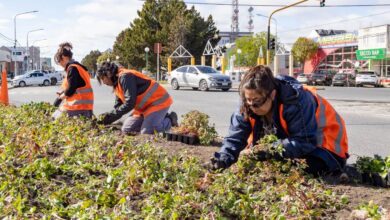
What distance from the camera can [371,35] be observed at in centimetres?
5656

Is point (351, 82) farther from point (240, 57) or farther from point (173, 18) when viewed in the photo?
point (240, 57)

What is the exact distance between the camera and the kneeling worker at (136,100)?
6.75 metres

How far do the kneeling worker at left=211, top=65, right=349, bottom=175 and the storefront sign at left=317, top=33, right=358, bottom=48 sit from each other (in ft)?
196

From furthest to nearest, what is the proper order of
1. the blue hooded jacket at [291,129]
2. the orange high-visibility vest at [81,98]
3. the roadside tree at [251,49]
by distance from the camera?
the roadside tree at [251,49], the orange high-visibility vest at [81,98], the blue hooded jacket at [291,129]

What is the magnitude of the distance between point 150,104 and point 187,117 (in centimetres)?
76

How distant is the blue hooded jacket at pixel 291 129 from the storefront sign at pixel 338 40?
2359 inches

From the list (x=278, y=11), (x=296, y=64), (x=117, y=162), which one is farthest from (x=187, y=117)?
(x=296, y=64)

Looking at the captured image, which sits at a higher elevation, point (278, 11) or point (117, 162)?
point (278, 11)

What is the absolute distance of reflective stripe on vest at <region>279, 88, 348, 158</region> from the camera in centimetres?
418

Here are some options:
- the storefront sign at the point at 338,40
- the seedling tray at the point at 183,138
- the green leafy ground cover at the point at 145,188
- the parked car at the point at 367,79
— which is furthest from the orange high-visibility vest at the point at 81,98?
the storefront sign at the point at 338,40

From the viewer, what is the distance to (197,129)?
6.48 meters

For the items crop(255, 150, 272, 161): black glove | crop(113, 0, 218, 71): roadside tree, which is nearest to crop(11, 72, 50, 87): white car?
crop(113, 0, 218, 71): roadside tree

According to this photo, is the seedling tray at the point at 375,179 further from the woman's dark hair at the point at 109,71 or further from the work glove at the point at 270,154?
the woman's dark hair at the point at 109,71

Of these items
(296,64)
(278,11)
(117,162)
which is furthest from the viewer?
(296,64)
